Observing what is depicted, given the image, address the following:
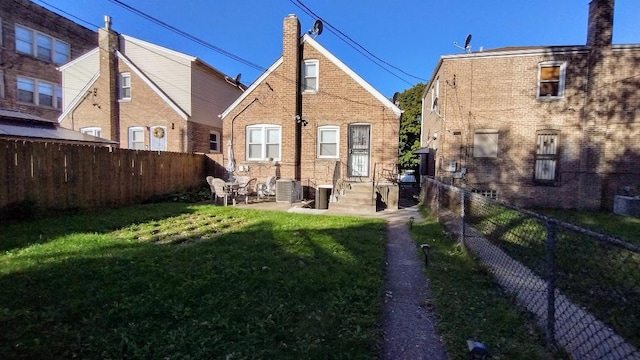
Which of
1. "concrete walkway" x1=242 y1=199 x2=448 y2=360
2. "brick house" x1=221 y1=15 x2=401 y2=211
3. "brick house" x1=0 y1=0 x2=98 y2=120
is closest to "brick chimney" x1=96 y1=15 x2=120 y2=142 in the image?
"brick house" x1=0 y1=0 x2=98 y2=120

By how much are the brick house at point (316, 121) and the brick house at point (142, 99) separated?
14.9 ft

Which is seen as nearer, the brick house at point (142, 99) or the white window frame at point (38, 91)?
the brick house at point (142, 99)

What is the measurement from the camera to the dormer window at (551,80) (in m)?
12.8

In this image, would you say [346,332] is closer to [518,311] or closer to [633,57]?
[518,311]

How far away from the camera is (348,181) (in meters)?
13.4

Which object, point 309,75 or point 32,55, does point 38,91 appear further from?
point 309,75

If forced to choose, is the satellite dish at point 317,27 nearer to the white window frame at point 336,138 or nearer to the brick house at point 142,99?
the white window frame at point 336,138

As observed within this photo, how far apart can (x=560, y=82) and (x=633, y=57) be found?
2657 millimetres

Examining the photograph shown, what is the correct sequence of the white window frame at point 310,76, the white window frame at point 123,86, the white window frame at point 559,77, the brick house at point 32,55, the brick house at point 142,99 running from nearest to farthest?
the white window frame at point 559,77 → the white window frame at point 310,76 → the brick house at point 142,99 → the white window frame at point 123,86 → the brick house at point 32,55

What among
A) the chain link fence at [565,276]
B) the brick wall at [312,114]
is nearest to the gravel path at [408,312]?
the chain link fence at [565,276]

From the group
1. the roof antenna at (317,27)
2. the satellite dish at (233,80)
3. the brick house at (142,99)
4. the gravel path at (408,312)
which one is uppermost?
the roof antenna at (317,27)

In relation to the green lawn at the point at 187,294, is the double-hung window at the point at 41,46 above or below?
above

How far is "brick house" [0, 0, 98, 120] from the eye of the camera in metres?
19.3

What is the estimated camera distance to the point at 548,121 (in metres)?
13.0
